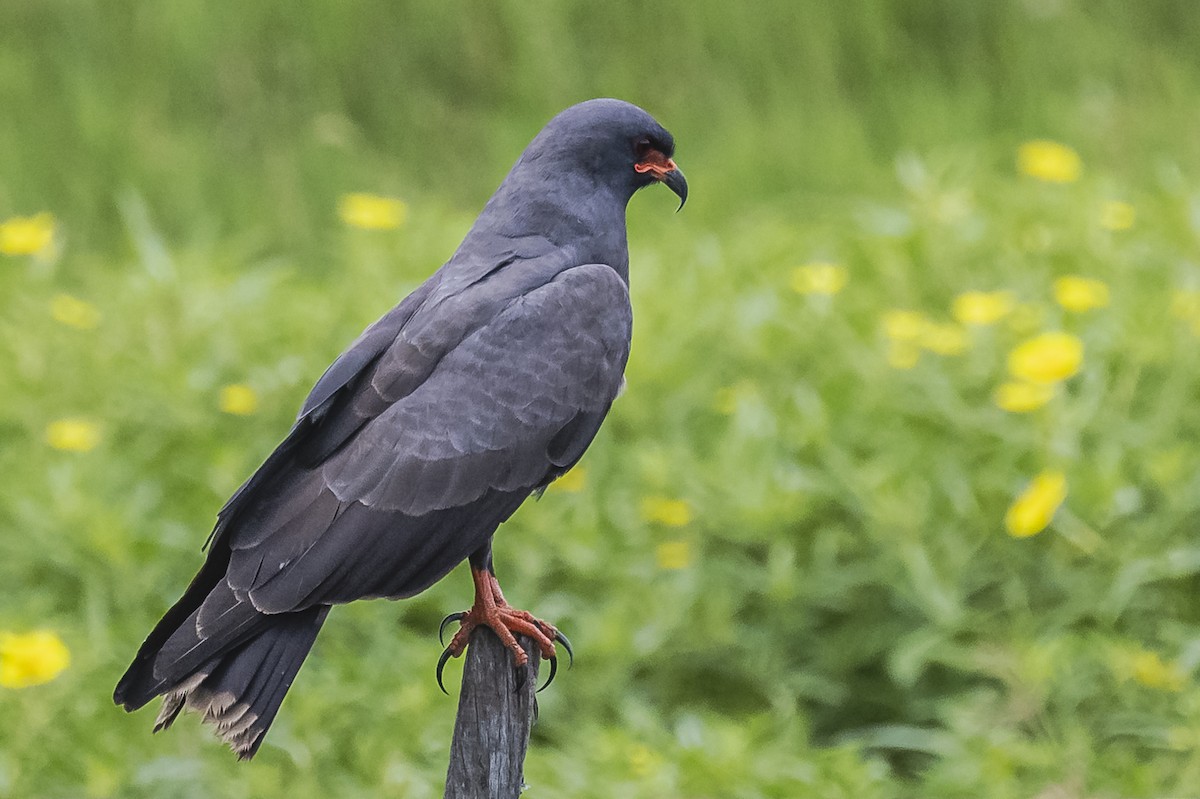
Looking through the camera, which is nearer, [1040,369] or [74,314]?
[1040,369]

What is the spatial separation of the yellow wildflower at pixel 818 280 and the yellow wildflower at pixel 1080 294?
2.16 feet

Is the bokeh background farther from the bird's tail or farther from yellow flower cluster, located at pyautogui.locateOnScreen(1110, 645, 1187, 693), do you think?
the bird's tail

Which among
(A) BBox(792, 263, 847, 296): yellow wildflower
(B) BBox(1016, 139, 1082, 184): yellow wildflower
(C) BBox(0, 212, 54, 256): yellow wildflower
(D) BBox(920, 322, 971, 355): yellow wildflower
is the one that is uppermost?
(B) BBox(1016, 139, 1082, 184): yellow wildflower

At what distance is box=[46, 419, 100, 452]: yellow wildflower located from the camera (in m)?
4.13

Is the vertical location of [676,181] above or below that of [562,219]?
above

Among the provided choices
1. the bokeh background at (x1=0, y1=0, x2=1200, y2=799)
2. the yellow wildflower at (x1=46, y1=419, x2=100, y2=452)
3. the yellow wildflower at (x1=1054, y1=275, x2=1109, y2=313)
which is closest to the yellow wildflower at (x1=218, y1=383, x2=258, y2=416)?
the bokeh background at (x1=0, y1=0, x2=1200, y2=799)

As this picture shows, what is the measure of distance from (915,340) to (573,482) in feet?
3.44

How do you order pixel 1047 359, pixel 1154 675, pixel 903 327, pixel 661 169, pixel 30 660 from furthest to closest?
pixel 903 327, pixel 1047 359, pixel 1154 675, pixel 30 660, pixel 661 169

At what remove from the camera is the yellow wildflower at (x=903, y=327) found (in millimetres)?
4191

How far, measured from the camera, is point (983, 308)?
4.15m

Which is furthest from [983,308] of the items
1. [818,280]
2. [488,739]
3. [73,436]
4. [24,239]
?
[24,239]

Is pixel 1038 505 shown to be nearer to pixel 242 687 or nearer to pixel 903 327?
pixel 903 327

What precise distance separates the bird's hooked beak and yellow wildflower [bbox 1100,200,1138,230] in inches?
98.3

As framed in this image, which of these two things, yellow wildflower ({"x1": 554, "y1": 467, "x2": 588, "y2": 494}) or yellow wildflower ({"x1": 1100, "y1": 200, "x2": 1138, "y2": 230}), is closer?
yellow wildflower ({"x1": 554, "y1": 467, "x2": 588, "y2": 494})
